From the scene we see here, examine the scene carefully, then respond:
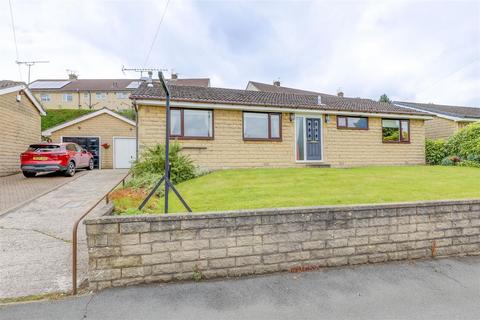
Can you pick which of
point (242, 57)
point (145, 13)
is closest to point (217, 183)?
point (145, 13)

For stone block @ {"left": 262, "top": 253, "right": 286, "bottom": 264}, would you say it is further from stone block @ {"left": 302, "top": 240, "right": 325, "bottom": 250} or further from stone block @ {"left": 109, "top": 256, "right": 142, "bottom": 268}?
stone block @ {"left": 109, "top": 256, "right": 142, "bottom": 268}

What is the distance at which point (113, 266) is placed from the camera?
3.46 metres

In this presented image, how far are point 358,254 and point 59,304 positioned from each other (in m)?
3.97

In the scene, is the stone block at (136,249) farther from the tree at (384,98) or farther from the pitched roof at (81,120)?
the tree at (384,98)

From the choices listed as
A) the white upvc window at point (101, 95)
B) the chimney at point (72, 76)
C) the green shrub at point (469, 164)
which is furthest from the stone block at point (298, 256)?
the chimney at point (72, 76)

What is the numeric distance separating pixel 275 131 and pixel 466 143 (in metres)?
9.85

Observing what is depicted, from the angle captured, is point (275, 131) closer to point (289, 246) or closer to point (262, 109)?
point (262, 109)

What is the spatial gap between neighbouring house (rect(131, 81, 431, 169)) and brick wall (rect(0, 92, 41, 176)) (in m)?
7.03

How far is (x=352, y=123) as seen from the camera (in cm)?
1356

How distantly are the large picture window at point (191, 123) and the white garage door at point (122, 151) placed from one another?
376 inches

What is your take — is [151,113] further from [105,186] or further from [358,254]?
[358,254]

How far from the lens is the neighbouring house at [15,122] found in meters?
13.2

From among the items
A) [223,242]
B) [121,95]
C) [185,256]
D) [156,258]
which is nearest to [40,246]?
[156,258]

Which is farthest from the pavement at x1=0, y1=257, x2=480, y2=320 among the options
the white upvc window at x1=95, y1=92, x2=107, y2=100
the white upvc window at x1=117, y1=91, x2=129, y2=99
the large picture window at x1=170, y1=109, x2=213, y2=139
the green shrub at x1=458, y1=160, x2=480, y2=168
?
the white upvc window at x1=95, y1=92, x2=107, y2=100
